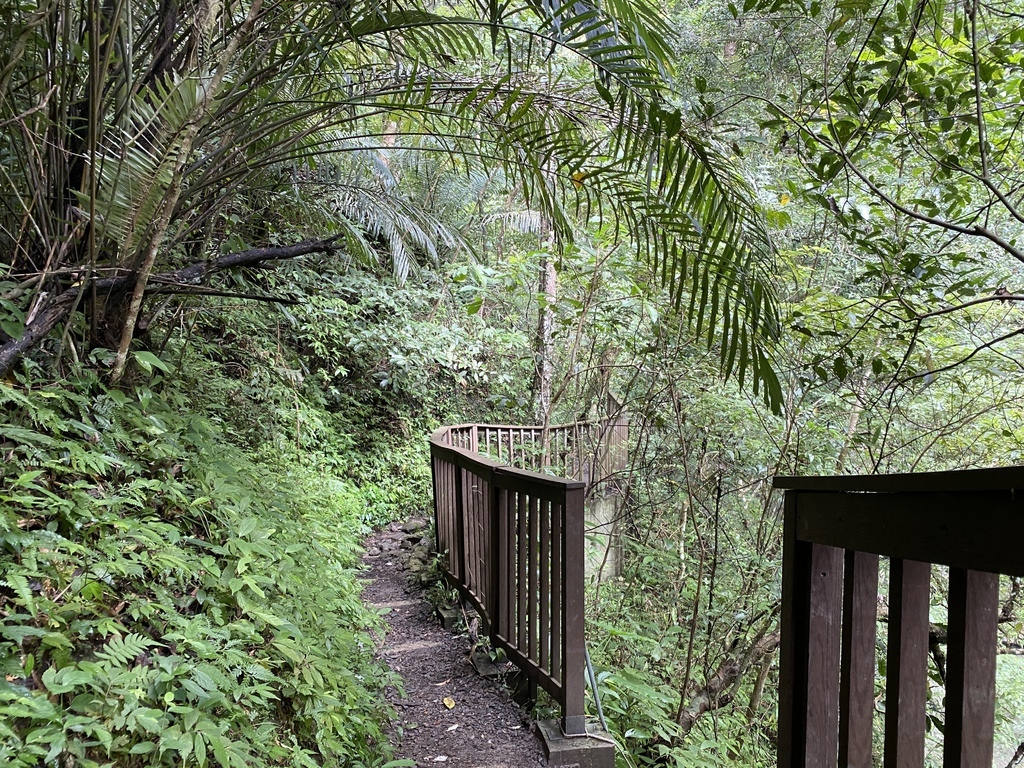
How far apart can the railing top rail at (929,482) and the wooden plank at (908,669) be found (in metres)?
0.14

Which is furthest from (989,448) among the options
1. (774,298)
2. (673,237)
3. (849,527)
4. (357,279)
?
(357,279)

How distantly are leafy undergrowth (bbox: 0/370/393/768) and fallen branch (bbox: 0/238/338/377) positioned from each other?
16 centimetres

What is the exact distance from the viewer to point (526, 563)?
319 centimetres

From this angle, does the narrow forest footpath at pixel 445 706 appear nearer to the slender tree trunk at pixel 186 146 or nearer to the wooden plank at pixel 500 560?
the wooden plank at pixel 500 560

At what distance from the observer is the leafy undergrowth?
1.52 metres

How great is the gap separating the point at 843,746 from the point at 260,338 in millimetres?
6278

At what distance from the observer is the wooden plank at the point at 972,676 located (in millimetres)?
977

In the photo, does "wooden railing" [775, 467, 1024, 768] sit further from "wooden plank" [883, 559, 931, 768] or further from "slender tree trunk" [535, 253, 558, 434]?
"slender tree trunk" [535, 253, 558, 434]

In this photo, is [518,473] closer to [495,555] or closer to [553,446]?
[495,555]

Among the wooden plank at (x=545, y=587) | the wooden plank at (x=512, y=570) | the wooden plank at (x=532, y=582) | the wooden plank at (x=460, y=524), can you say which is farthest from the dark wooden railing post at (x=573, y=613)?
the wooden plank at (x=460, y=524)

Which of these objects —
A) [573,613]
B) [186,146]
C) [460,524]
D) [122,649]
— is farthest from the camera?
[460,524]

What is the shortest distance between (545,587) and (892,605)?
1.91 meters

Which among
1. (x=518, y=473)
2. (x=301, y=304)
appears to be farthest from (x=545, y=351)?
(x=518, y=473)

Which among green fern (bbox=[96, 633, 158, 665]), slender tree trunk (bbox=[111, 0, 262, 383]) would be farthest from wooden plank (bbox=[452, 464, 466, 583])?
green fern (bbox=[96, 633, 158, 665])
